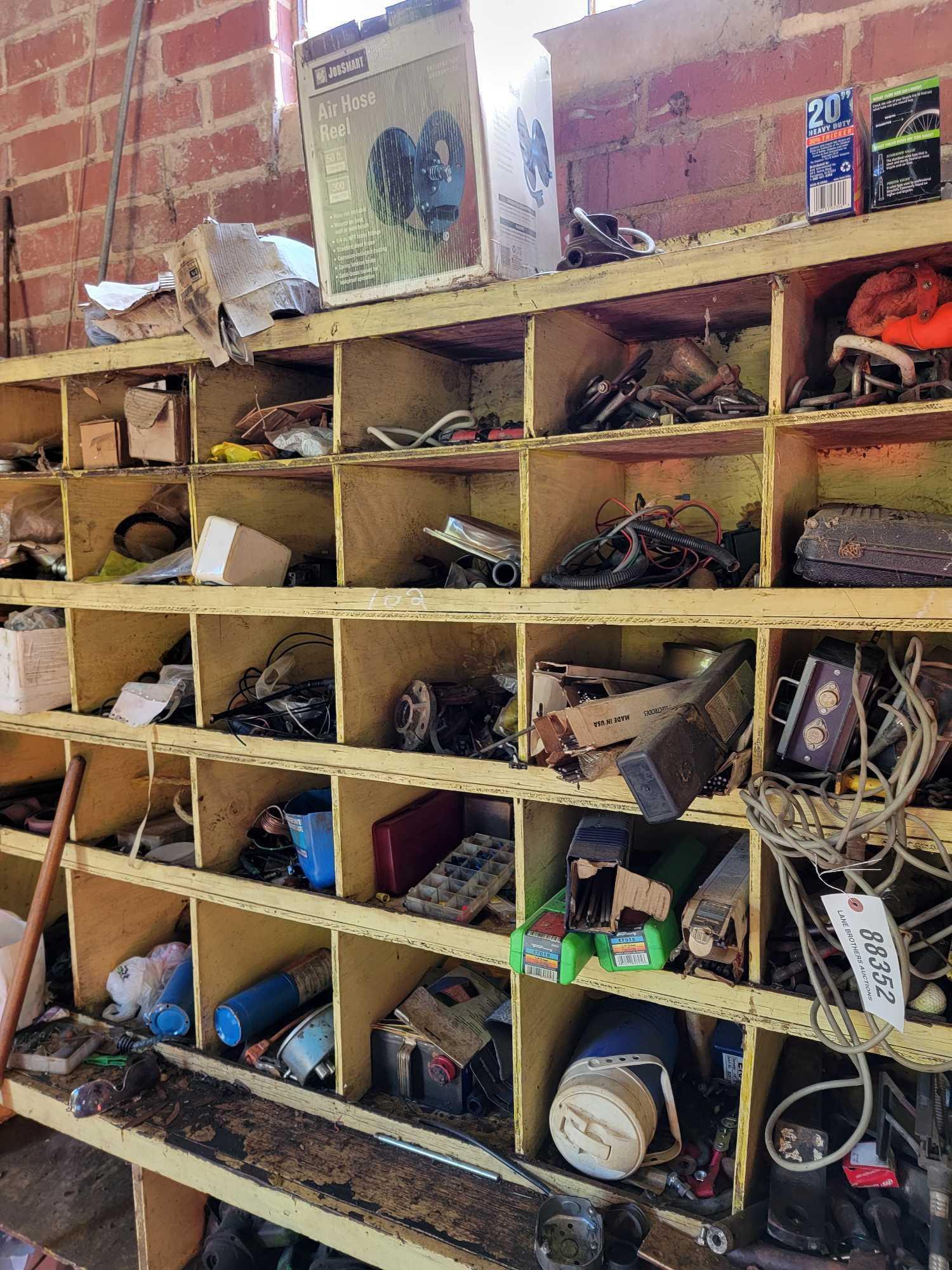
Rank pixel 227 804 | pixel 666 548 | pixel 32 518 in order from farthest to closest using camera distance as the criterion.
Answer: pixel 32 518 → pixel 227 804 → pixel 666 548

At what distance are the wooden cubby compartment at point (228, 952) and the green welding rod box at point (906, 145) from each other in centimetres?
164

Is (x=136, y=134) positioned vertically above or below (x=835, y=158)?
above

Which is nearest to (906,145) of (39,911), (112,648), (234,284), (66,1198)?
(234,284)

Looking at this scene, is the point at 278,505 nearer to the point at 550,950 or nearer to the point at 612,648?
the point at 612,648

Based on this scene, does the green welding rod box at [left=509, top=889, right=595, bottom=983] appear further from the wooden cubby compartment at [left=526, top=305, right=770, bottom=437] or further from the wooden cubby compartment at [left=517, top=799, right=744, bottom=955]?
the wooden cubby compartment at [left=526, top=305, right=770, bottom=437]

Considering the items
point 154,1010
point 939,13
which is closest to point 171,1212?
point 154,1010

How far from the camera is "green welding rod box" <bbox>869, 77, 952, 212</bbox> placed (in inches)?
40.3

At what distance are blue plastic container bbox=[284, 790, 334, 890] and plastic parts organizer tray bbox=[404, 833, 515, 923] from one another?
0.61ft

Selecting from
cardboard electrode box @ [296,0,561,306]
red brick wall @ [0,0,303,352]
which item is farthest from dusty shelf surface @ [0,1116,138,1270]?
red brick wall @ [0,0,303,352]

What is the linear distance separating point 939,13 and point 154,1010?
2.46 metres

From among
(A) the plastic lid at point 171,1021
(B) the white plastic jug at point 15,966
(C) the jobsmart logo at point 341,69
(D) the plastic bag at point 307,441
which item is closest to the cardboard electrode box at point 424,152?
(C) the jobsmart logo at point 341,69

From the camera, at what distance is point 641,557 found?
4.37 ft

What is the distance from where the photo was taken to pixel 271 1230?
1791 mm

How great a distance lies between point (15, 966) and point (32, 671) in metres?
0.71
